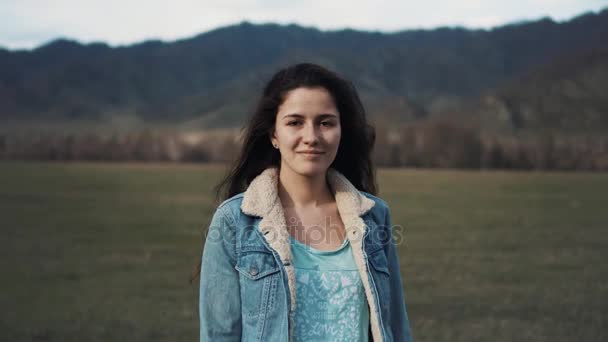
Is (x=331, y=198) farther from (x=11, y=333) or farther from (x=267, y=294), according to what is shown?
(x=11, y=333)

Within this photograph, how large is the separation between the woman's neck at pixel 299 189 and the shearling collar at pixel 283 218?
63 mm

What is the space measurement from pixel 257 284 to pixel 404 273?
14.9 meters

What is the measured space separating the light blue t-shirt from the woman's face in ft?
1.41

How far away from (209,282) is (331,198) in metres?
0.79

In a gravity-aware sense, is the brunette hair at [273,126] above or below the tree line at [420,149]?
above

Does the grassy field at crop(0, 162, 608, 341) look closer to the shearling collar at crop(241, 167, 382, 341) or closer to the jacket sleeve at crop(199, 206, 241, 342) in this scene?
the shearling collar at crop(241, 167, 382, 341)

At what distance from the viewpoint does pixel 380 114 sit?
617ft

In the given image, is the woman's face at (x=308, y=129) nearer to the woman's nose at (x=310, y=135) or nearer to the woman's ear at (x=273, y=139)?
the woman's nose at (x=310, y=135)

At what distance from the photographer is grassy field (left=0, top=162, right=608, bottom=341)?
11.7 m

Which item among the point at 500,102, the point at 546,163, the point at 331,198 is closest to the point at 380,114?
the point at 500,102

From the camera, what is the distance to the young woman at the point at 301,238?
3.12 metres

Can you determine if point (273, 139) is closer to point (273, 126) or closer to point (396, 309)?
point (273, 126)

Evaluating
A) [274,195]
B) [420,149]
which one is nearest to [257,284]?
[274,195]

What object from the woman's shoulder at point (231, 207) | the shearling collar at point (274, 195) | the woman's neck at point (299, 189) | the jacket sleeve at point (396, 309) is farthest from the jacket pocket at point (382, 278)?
the woman's shoulder at point (231, 207)
